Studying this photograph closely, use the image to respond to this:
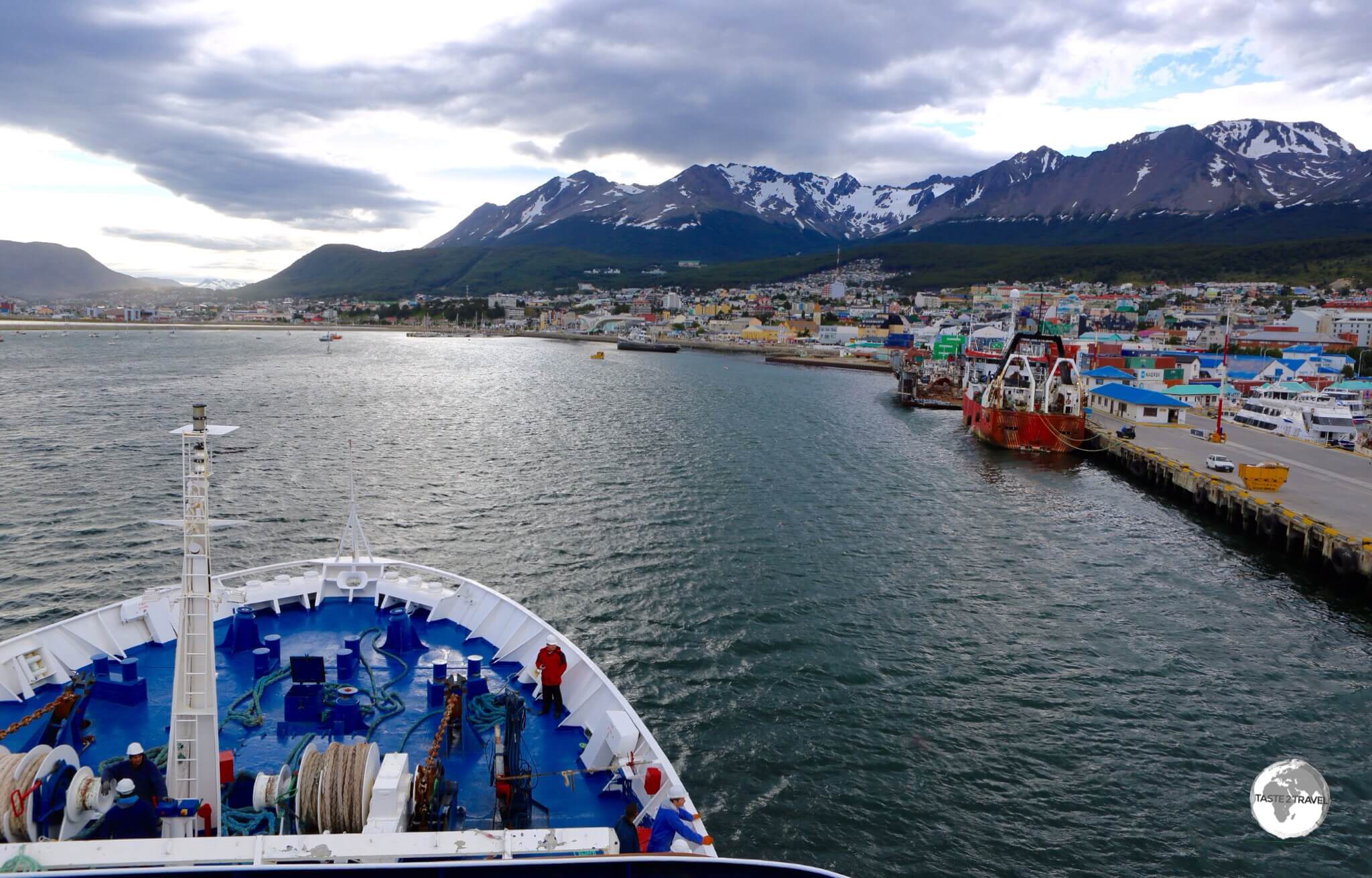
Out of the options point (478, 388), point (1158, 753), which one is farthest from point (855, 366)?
point (1158, 753)

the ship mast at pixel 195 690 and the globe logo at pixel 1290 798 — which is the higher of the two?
the ship mast at pixel 195 690

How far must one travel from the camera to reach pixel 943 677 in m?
17.5

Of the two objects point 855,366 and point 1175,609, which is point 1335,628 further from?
point 855,366

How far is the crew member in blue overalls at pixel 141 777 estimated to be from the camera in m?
7.45

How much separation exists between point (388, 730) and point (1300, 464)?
45.0 metres

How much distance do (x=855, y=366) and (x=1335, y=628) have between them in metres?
101

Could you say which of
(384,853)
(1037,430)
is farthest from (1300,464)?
(384,853)

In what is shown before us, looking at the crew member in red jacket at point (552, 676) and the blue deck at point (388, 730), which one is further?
the crew member in red jacket at point (552, 676)

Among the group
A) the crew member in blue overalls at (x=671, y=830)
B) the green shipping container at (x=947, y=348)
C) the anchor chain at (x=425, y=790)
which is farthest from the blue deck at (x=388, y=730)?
the green shipping container at (x=947, y=348)

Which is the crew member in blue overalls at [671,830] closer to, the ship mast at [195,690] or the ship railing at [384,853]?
the ship railing at [384,853]

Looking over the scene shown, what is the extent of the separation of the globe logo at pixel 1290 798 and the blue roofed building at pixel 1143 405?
150 ft

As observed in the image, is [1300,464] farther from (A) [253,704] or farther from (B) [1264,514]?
(A) [253,704]

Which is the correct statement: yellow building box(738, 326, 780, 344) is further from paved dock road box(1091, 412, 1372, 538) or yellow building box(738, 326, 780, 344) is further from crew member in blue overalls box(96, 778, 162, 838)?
crew member in blue overalls box(96, 778, 162, 838)

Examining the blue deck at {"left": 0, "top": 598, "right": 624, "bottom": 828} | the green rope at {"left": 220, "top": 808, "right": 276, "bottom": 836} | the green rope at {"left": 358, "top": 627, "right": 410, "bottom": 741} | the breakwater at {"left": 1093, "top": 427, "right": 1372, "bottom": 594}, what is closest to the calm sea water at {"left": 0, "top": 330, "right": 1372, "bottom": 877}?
the breakwater at {"left": 1093, "top": 427, "right": 1372, "bottom": 594}
